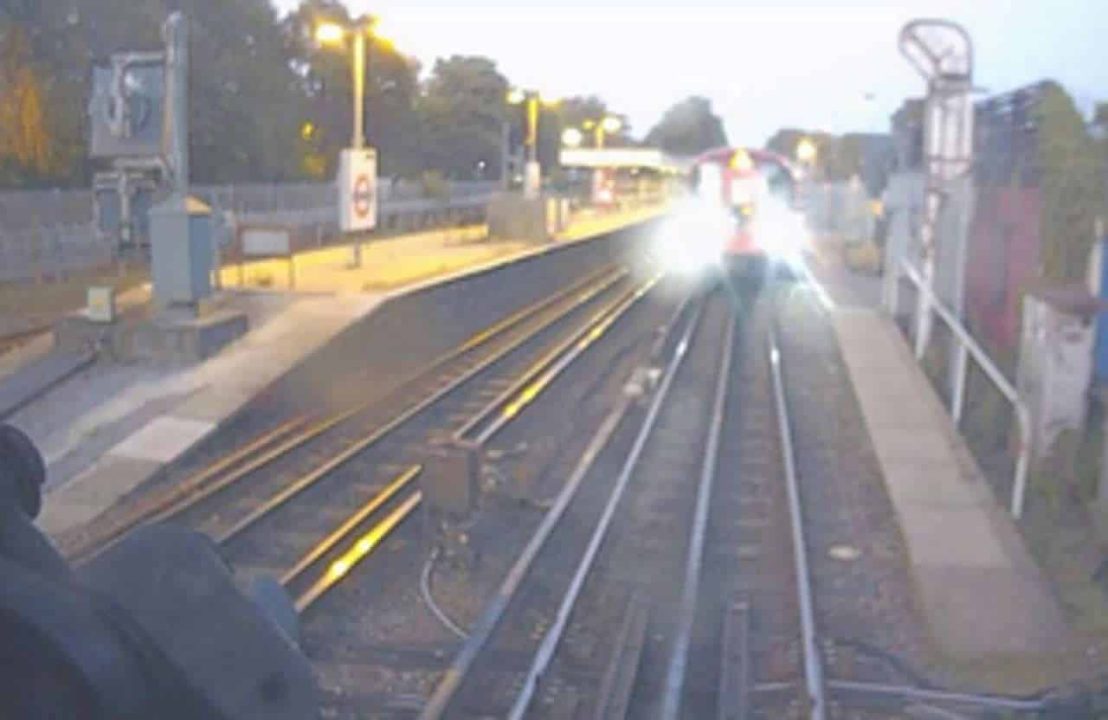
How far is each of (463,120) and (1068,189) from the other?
49962 mm

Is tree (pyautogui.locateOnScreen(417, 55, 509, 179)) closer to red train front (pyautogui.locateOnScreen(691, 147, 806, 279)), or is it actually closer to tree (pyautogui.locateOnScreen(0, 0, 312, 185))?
tree (pyautogui.locateOnScreen(0, 0, 312, 185))

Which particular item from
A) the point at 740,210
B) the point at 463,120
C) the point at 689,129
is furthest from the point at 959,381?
the point at 689,129

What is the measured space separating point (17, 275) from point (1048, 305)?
1965 centimetres

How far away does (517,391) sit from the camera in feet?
54.4

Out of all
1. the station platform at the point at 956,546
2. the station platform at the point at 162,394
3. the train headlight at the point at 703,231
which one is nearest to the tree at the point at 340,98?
the train headlight at the point at 703,231

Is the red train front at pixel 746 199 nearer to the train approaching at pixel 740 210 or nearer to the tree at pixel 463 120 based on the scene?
the train approaching at pixel 740 210

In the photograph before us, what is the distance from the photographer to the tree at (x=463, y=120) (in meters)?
57.6

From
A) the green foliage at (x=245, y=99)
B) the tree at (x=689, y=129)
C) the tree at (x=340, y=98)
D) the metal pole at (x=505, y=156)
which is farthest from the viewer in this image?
the tree at (x=689, y=129)

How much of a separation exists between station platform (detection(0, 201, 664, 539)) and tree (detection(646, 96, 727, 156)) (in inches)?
4056

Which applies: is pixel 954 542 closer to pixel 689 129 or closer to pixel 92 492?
pixel 92 492

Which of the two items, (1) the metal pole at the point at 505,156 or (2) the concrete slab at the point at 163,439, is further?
(1) the metal pole at the point at 505,156

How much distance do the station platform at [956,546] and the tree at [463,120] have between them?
42495 millimetres

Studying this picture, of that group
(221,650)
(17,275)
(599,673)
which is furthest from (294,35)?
(221,650)

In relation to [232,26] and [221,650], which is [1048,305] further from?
[232,26]
